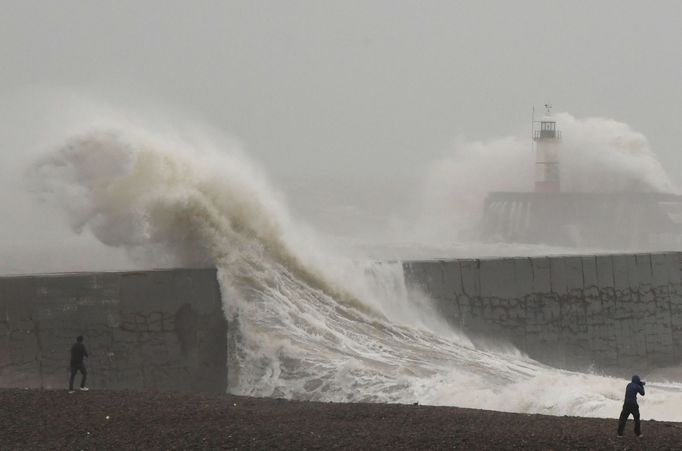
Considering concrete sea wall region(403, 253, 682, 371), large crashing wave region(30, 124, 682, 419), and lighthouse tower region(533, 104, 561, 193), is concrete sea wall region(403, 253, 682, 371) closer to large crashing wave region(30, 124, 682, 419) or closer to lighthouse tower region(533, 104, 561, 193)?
large crashing wave region(30, 124, 682, 419)

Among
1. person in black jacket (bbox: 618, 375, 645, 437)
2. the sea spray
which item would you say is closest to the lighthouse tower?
the sea spray

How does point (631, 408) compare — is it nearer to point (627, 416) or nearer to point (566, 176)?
point (627, 416)

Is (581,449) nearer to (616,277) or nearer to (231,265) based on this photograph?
(231,265)

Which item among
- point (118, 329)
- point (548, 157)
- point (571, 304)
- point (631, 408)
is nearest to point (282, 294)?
point (118, 329)

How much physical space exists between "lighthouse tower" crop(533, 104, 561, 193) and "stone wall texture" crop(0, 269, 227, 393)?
105ft

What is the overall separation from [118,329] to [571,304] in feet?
22.0

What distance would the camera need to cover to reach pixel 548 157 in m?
41.5

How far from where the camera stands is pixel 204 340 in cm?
1079

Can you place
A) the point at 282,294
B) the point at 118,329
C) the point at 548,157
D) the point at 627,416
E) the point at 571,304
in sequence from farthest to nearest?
the point at 548,157
the point at 571,304
the point at 282,294
the point at 118,329
the point at 627,416

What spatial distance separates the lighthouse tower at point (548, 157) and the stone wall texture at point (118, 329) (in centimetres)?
3200

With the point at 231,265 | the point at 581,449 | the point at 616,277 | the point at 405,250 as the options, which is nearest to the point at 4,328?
the point at 231,265

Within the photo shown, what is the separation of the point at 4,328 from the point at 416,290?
546cm

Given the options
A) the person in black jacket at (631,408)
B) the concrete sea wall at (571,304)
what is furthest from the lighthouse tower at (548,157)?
the person in black jacket at (631,408)

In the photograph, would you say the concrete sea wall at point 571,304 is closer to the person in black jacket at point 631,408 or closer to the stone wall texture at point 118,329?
the stone wall texture at point 118,329
